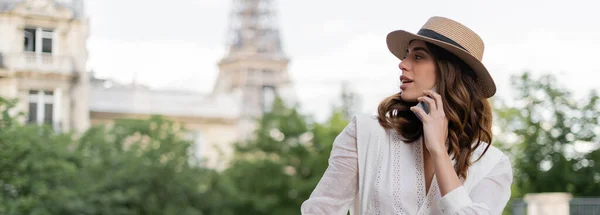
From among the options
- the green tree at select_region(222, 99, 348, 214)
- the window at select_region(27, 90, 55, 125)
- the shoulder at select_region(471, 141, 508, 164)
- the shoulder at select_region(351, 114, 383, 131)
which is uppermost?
the shoulder at select_region(351, 114, 383, 131)

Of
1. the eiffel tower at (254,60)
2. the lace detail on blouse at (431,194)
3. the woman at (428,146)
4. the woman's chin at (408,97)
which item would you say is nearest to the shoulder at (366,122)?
the woman at (428,146)

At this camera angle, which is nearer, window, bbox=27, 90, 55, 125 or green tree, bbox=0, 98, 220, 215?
green tree, bbox=0, 98, 220, 215

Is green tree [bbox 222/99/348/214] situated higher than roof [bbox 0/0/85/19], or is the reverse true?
roof [bbox 0/0/85/19]

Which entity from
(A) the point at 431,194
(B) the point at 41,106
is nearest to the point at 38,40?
(B) the point at 41,106

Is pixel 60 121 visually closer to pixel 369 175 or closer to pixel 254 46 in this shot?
pixel 369 175

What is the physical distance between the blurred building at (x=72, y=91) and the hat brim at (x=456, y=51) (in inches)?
1025

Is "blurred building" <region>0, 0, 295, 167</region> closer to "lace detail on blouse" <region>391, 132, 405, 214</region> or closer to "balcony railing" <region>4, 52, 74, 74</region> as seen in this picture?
"balcony railing" <region>4, 52, 74, 74</region>

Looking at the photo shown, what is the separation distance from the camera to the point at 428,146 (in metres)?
3.17

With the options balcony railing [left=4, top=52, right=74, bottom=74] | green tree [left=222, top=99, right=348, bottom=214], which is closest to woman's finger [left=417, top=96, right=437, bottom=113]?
green tree [left=222, top=99, right=348, bottom=214]

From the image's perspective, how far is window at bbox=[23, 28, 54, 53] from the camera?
124 feet

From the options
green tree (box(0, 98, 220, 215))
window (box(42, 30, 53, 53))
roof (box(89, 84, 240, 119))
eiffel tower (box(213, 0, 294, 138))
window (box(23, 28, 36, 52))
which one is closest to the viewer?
green tree (box(0, 98, 220, 215))

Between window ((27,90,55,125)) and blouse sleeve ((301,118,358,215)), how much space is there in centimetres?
3622

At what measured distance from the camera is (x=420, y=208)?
3.21 m

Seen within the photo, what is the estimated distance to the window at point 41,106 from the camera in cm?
3850
